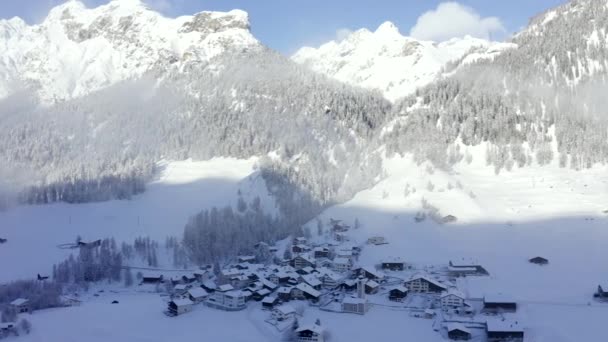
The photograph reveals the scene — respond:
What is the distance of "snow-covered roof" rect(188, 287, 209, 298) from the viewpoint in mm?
71787

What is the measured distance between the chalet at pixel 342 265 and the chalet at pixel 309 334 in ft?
87.2

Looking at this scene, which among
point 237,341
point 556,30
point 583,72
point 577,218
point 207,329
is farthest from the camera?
point 556,30

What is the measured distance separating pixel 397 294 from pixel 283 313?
14.7 meters

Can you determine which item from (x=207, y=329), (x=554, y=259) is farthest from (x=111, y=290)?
(x=554, y=259)

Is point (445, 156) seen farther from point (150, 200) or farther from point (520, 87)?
point (150, 200)

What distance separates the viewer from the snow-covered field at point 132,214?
10512 cm

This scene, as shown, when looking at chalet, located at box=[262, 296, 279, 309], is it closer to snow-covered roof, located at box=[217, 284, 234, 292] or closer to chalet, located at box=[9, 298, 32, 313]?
snow-covered roof, located at box=[217, 284, 234, 292]

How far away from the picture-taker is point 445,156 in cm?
13412

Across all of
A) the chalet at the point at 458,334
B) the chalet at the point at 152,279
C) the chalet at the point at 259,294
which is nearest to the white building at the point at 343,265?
Answer: the chalet at the point at 259,294

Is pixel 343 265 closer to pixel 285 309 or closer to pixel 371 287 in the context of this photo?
pixel 371 287

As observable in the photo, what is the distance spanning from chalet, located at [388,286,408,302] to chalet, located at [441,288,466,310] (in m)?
5.16

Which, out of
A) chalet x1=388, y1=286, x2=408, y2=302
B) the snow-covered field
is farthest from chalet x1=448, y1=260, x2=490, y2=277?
the snow-covered field

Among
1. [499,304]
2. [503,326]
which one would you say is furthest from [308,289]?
[503,326]

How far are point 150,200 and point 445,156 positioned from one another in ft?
220
